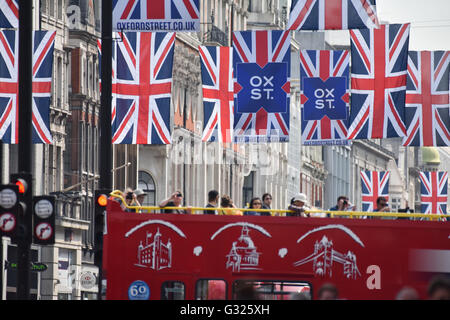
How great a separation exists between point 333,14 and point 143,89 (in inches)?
172

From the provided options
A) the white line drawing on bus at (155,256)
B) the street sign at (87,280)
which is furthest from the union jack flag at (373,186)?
the white line drawing on bus at (155,256)

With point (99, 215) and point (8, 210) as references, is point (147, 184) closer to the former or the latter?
point (99, 215)

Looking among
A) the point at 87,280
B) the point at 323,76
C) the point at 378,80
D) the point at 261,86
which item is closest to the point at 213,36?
the point at 87,280

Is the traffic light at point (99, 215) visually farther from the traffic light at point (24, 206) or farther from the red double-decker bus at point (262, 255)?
the red double-decker bus at point (262, 255)

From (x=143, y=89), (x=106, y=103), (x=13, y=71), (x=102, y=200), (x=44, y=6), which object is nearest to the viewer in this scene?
(x=102, y=200)

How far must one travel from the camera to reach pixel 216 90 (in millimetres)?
37656

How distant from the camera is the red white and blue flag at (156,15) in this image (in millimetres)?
30078

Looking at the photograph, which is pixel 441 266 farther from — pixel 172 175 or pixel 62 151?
pixel 172 175

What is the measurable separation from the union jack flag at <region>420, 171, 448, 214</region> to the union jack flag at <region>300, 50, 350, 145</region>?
26.8 m

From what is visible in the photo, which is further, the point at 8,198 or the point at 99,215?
the point at 99,215

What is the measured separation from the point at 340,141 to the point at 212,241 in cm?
1658
